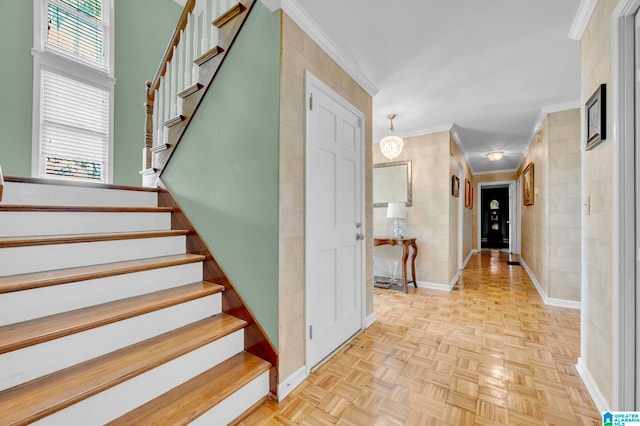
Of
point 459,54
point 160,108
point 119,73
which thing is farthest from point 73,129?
point 459,54

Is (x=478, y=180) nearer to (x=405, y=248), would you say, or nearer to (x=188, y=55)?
(x=405, y=248)

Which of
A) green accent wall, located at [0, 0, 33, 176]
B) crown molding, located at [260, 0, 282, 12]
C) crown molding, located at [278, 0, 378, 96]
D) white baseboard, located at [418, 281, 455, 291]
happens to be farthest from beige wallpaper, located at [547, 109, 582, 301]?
green accent wall, located at [0, 0, 33, 176]

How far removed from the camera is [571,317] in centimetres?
291

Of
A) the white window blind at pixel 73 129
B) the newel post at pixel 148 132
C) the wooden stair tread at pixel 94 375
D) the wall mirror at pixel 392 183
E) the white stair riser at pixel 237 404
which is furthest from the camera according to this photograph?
the wall mirror at pixel 392 183

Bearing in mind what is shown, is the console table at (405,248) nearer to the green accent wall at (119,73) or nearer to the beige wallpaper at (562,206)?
the beige wallpaper at (562,206)

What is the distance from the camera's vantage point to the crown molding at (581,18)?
1.69 meters

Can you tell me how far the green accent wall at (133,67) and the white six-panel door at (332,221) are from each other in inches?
106

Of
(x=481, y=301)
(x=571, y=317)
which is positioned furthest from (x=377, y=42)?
(x=571, y=317)

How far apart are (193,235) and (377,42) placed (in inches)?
81.3

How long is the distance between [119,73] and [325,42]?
2.85m

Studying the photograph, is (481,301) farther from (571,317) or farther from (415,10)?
(415,10)

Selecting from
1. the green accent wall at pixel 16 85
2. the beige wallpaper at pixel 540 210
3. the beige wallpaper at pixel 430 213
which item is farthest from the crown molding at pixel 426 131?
the green accent wall at pixel 16 85

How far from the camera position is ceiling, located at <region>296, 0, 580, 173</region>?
1818mm

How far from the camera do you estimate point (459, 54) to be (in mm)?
2291
